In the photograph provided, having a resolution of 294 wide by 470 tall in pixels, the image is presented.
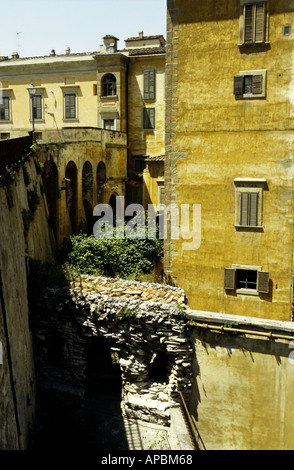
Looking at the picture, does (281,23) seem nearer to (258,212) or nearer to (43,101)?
(258,212)

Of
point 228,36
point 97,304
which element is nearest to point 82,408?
point 97,304

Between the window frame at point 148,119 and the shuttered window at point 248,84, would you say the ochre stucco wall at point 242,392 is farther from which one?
the window frame at point 148,119

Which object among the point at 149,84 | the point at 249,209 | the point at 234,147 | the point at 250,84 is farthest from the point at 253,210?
the point at 149,84

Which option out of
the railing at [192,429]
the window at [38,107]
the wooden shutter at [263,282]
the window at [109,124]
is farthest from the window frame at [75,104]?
the railing at [192,429]

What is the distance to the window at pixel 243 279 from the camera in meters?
16.7

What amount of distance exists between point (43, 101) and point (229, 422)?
78.2ft

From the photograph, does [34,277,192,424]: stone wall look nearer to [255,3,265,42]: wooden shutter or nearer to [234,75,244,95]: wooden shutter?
[234,75,244,95]: wooden shutter

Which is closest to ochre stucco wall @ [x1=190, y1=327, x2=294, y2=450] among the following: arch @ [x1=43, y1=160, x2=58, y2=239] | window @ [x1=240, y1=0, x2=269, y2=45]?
arch @ [x1=43, y1=160, x2=58, y2=239]

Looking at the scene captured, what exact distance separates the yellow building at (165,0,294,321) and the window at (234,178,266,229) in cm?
3

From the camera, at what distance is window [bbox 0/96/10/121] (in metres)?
31.2

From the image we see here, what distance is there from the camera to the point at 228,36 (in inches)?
622

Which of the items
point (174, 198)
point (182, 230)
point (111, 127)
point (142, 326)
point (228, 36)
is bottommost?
point (142, 326)

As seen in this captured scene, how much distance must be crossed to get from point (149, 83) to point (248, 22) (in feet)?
40.0

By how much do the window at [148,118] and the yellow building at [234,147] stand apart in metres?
10.9
